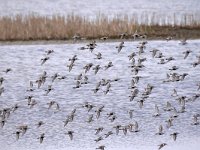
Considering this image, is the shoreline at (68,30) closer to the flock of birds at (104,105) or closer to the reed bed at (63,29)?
the reed bed at (63,29)

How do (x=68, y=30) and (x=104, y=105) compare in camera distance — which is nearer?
(x=104, y=105)

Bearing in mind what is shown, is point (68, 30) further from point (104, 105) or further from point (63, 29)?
point (104, 105)

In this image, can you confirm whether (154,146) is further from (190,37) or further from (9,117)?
(190,37)

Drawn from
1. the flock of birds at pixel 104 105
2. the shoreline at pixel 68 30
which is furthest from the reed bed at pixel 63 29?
the flock of birds at pixel 104 105

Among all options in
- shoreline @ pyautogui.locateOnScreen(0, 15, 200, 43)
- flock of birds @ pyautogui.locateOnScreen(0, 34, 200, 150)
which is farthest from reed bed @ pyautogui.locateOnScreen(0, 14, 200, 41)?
flock of birds @ pyautogui.locateOnScreen(0, 34, 200, 150)

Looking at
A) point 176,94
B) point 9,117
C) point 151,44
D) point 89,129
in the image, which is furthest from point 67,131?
point 151,44

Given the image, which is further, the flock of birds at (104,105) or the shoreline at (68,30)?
the shoreline at (68,30)

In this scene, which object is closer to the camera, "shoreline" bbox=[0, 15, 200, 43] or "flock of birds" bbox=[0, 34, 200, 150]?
"flock of birds" bbox=[0, 34, 200, 150]

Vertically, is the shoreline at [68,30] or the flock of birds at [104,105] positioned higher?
the shoreline at [68,30]

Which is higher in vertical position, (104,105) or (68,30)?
(68,30)

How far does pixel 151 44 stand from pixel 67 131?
13.3 metres

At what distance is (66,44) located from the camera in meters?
35.8

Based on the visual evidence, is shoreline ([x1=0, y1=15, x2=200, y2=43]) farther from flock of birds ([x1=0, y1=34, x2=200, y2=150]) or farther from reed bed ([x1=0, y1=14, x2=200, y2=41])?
flock of birds ([x1=0, y1=34, x2=200, y2=150])

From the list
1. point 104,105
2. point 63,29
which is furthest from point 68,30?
point 104,105
